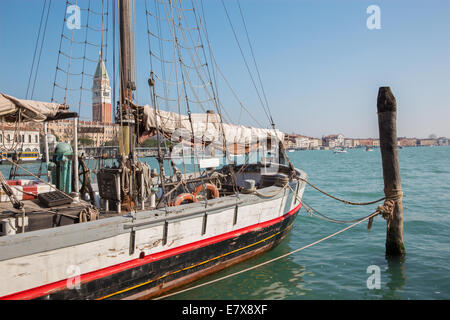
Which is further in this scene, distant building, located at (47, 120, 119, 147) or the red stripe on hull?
distant building, located at (47, 120, 119, 147)

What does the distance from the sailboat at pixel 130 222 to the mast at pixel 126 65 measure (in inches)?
1.0

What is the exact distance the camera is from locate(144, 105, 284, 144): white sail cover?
29.4ft

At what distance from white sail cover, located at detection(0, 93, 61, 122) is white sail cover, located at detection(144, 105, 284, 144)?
2331mm

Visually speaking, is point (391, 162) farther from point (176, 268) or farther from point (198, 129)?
point (176, 268)

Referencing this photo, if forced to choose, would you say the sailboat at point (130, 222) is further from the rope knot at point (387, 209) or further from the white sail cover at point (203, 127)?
the rope knot at point (387, 209)

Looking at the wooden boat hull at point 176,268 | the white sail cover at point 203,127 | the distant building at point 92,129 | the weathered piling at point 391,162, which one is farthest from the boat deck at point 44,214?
the weathered piling at point 391,162

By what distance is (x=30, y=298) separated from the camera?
4953 millimetres

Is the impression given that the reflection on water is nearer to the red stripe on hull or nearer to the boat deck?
the red stripe on hull

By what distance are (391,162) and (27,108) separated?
8.96 meters

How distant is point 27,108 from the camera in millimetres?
6430

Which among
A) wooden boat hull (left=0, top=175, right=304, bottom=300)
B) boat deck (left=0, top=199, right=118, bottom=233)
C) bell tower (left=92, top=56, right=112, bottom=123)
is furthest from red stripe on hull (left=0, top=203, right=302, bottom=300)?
bell tower (left=92, top=56, right=112, bottom=123)

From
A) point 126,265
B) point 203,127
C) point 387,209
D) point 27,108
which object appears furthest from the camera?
point 203,127

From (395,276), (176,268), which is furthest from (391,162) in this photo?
(176,268)
